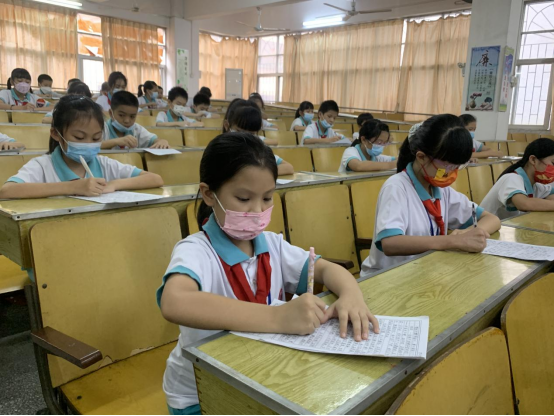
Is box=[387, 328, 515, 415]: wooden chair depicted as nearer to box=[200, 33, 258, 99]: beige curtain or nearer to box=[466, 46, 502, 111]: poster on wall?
box=[466, 46, 502, 111]: poster on wall

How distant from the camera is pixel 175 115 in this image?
5.57 m

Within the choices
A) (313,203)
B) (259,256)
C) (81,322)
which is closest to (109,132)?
(313,203)

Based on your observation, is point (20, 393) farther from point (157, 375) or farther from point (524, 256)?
point (524, 256)

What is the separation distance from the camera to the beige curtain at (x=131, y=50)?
1090 centimetres

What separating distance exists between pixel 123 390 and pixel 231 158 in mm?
704

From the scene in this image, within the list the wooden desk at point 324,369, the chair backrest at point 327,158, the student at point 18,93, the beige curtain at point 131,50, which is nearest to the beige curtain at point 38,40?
the beige curtain at point 131,50

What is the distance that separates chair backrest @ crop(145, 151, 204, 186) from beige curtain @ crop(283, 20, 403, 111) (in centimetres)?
952

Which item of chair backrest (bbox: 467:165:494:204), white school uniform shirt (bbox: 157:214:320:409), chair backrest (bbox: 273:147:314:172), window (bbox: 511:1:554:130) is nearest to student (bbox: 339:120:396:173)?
chair backrest (bbox: 273:147:314:172)

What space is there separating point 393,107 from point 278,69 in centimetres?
461

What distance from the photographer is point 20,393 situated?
66.8 inches

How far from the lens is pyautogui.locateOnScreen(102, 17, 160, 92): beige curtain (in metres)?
10.9

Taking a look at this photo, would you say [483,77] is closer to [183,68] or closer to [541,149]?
[541,149]

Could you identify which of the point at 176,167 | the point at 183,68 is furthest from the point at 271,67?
the point at 176,167

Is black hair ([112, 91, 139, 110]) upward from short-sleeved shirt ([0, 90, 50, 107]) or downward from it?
downward
